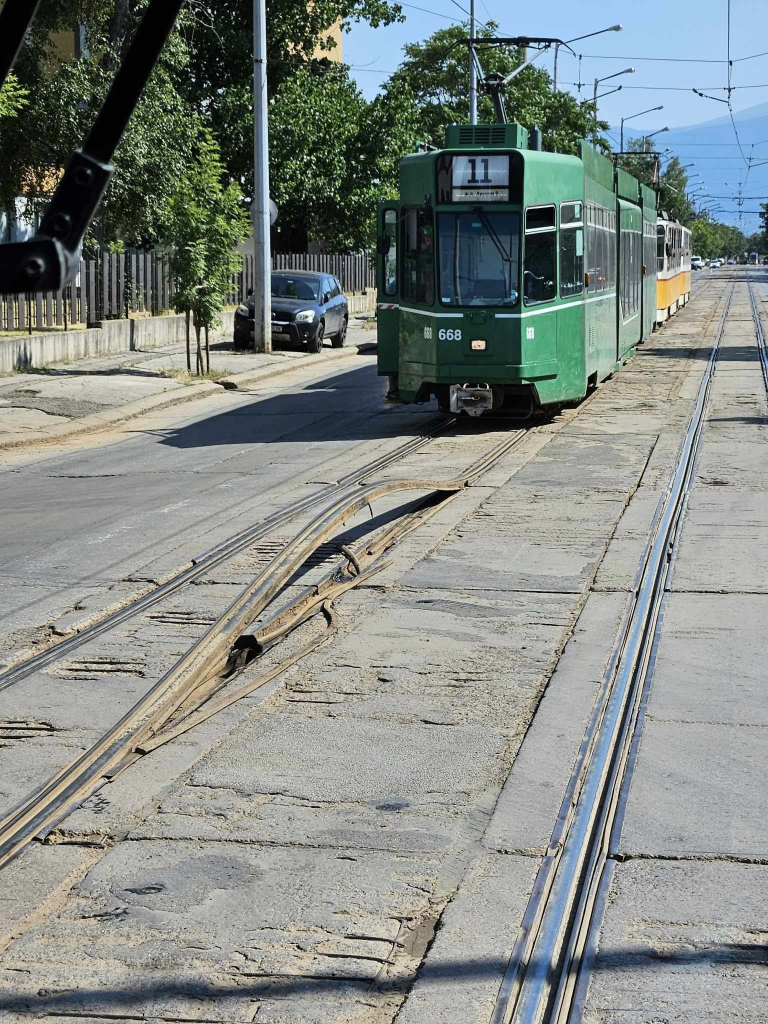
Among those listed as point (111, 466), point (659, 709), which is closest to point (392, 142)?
point (111, 466)

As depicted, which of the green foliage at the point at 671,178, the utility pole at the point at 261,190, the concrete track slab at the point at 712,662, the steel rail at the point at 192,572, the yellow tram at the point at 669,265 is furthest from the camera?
the green foliage at the point at 671,178

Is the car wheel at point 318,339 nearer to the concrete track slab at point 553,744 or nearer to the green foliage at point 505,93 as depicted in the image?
the concrete track slab at point 553,744

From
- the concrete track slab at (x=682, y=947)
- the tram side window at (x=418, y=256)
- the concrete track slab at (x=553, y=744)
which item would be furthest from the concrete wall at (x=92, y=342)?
the concrete track slab at (x=682, y=947)

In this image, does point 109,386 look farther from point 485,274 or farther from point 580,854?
point 580,854

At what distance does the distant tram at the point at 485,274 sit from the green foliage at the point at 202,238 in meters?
5.86

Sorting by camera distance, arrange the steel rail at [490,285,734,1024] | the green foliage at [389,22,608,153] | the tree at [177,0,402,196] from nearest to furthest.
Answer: the steel rail at [490,285,734,1024], the tree at [177,0,402,196], the green foliage at [389,22,608,153]

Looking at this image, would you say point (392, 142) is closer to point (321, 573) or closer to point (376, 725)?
point (321, 573)

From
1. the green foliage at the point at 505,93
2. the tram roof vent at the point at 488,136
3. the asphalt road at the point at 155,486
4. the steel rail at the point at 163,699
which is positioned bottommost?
the steel rail at the point at 163,699

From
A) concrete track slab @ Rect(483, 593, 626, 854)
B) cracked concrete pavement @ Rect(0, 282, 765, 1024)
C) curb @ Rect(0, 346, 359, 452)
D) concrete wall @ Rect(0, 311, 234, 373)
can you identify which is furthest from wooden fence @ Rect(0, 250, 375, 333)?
concrete track slab @ Rect(483, 593, 626, 854)

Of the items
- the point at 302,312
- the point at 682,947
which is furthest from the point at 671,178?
the point at 682,947

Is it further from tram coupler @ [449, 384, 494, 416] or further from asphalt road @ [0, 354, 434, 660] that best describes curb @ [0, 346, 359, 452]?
tram coupler @ [449, 384, 494, 416]

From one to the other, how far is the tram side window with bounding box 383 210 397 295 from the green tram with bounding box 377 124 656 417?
0.04ft

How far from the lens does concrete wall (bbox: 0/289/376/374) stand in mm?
23281

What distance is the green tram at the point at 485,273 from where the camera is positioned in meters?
16.5
